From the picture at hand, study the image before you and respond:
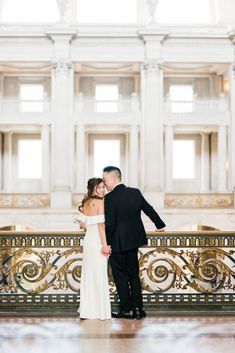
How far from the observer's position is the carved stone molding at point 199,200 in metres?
27.5

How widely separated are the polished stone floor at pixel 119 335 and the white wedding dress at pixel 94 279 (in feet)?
0.46

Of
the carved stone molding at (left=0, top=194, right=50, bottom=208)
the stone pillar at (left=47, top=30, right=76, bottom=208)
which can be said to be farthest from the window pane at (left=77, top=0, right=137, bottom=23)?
the carved stone molding at (left=0, top=194, right=50, bottom=208)

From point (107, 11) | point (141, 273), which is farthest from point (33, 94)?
point (141, 273)

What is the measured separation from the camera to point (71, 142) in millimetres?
28297

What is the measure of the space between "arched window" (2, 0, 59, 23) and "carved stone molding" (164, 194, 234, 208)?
11419 mm

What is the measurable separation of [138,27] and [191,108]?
496cm

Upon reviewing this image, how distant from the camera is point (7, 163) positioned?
31312mm

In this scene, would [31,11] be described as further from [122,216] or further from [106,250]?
[106,250]

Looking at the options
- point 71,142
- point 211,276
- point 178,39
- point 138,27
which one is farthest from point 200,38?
point 211,276

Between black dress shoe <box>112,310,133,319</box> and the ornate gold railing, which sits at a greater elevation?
the ornate gold railing

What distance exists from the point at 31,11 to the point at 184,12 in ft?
26.0

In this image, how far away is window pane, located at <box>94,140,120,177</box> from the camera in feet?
105

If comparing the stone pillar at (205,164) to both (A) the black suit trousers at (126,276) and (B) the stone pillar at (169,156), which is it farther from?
(A) the black suit trousers at (126,276)

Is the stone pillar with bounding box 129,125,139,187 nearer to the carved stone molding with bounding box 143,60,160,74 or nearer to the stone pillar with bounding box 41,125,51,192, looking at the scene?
the carved stone molding with bounding box 143,60,160,74
